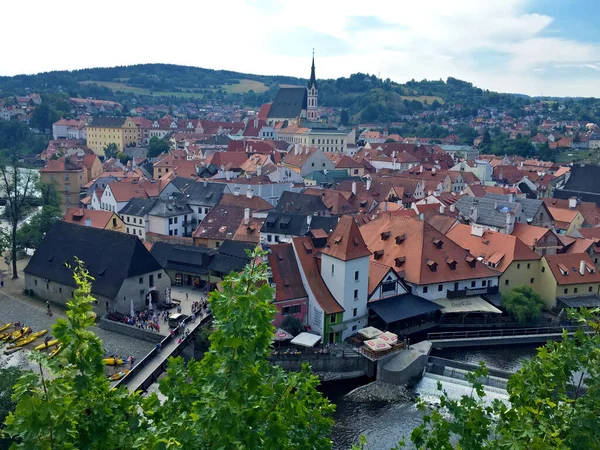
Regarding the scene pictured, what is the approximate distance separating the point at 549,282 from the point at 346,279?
1845 centimetres

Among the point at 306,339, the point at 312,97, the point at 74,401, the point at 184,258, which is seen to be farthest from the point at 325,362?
the point at 312,97

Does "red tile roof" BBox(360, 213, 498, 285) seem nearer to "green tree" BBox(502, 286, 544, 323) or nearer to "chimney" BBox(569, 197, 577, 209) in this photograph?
"green tree" BBox(502, 286, 544, 323)

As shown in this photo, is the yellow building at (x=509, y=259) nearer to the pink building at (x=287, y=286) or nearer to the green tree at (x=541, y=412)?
the pink building at (x=287, y=286)

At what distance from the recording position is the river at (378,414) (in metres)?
29.5

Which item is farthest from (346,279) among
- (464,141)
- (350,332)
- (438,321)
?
(464,141)

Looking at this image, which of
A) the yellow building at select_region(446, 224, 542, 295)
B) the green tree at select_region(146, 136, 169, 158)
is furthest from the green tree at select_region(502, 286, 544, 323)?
the green tree at select_region(146, 136, 169, 158)

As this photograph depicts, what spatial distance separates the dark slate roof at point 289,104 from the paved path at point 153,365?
137268 mm

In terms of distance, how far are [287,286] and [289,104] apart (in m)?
138

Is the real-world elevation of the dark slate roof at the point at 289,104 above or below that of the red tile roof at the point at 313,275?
above

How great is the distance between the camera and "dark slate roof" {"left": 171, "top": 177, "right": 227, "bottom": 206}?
6719 cm

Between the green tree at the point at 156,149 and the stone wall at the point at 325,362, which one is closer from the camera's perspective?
the stone wall at the point at 325,362

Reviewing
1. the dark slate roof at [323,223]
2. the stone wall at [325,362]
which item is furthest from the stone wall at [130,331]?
the dark slate roof at [323,223]

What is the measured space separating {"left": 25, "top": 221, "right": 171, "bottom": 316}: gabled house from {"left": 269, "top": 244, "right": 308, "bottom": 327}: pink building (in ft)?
31.1

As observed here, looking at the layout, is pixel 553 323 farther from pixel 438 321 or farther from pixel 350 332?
pixel 350 332
